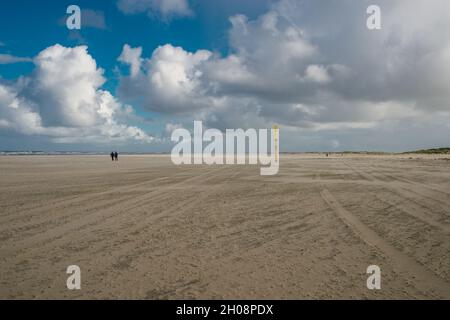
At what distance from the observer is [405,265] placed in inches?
209

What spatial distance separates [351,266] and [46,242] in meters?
6.48

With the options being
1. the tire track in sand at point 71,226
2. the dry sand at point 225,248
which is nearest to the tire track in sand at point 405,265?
the dry sand at point 225,248

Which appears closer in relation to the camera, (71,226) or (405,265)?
(405,265)

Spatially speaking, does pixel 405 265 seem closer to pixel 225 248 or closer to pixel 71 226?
pixel 225 248

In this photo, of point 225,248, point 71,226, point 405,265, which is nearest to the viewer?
point 405,265

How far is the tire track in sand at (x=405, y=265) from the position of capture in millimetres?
4449

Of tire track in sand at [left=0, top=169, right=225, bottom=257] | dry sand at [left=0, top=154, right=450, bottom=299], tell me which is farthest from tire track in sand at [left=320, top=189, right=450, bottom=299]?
tire track in sand at [left=0, top=169, right=225, bottom=257]

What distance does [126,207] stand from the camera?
10.6 metres

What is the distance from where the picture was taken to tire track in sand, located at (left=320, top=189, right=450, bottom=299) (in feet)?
14.6

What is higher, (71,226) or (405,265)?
(71,226)

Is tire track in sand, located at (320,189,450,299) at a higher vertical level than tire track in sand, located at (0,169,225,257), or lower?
lower

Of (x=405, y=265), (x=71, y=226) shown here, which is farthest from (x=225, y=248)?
(x=71, y=226)

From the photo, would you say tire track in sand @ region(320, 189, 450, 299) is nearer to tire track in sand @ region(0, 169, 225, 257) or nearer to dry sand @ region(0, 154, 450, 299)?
dry sand @ region(0, 154, 450, 299)
